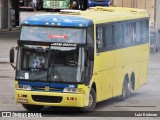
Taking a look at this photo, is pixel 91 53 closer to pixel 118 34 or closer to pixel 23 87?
pixel 23 87

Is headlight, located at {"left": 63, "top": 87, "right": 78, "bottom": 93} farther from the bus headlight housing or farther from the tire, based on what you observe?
the tire

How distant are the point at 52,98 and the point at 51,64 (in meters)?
0.95

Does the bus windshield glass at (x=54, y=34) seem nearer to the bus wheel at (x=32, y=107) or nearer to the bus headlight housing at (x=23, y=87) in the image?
the bus headlight housing at (x=23, y=87)

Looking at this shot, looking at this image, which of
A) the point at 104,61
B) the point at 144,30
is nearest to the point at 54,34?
the point at 104,61

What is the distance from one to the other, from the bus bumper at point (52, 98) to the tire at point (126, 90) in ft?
13.9

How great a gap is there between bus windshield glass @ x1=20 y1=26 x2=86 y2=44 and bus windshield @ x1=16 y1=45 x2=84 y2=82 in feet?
0.77

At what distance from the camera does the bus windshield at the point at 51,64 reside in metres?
18.9

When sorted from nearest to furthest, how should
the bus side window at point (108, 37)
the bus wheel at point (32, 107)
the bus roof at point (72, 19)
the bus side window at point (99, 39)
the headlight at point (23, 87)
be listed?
the headlight at point (23, 87) → the bus roof at point (72, 19) → the bus wheel at point (32, 107) → the bus side window at point (99, 39) → the bus side window at point (108, 37)

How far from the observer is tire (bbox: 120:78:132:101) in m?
23.1

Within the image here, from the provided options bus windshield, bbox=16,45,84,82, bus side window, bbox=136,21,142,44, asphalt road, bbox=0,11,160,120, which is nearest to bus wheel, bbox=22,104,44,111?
asphalt road, bbox=0,11,160,120

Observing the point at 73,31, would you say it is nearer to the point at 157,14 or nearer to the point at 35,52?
the point at 35,52

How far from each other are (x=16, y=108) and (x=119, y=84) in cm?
388

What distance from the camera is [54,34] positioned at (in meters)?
19.2

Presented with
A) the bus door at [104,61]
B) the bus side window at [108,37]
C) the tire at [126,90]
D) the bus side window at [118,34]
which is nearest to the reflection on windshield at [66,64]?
the bus door at [104,61]
